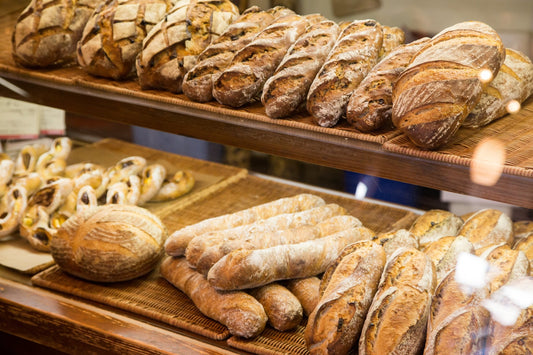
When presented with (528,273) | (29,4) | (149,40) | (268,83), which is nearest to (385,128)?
(268,83)

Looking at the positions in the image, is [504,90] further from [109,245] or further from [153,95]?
[109,245]

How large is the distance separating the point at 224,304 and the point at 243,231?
0.29 metres

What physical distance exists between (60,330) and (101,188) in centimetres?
88

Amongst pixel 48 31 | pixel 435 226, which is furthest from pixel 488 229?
pixel 48 31

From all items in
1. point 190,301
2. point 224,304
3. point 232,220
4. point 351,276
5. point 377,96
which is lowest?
point 190,301

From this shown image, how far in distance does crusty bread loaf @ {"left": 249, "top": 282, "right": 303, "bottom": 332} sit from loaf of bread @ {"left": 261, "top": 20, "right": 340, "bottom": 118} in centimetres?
58

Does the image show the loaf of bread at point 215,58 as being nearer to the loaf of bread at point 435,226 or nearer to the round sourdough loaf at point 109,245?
the round sourdough loaf at point 109,245

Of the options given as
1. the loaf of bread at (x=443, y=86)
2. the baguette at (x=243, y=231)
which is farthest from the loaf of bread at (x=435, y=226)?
the loaf of bread at (x=443, y=86)

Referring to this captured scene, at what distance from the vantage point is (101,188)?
2877 millimetres

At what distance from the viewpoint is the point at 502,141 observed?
1597 mm

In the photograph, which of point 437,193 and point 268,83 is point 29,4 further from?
point 437,193

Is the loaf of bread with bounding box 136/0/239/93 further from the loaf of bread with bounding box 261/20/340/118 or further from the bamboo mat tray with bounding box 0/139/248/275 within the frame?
the bamboo mat tray with bounding box 0/139/248/275

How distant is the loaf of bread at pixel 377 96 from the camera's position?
1.68 m

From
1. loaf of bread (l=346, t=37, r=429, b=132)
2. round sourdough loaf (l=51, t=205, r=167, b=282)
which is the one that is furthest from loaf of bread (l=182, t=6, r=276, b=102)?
round sourdough loaf (l=51, t=205, r=167, b=282)
